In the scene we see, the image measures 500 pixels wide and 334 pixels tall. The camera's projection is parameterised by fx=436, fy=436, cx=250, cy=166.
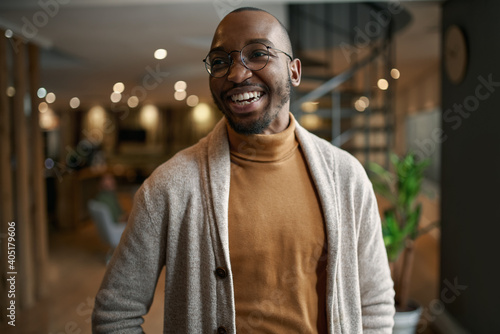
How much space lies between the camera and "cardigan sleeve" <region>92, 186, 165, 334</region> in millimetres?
1027

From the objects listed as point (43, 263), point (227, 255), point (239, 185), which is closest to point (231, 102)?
point (239, 185)

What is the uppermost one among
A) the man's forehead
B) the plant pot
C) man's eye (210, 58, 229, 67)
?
the man's forehead

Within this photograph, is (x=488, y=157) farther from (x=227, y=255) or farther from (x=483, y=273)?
(x=227, y=255)

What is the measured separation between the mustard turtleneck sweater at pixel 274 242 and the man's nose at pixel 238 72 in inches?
6.0

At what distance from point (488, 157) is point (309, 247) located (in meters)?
2.14

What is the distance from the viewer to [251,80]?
0.99m

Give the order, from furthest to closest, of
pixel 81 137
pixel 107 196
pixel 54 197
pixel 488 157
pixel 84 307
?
pixel 81 137 → pixel 54 197 → pixel 107 196 → pixel 84 307 → pixel 488 157


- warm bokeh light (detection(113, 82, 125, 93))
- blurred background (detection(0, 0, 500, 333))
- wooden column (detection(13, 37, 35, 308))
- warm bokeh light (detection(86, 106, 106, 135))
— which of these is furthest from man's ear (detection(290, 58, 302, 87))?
warm bokeh light (detection(86, 106, 106, 135))

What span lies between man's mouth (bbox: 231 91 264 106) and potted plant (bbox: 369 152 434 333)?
88.5 inches

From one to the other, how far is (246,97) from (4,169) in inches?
135

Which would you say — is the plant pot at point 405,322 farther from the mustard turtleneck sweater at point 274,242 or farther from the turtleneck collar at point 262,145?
the turtleneck collar at point 262,145

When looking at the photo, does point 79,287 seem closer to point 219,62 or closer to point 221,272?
point 221,272

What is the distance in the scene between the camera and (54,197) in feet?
26.5

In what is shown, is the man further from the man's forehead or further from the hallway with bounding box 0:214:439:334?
the hallway with bounding box 0:214:439:334
